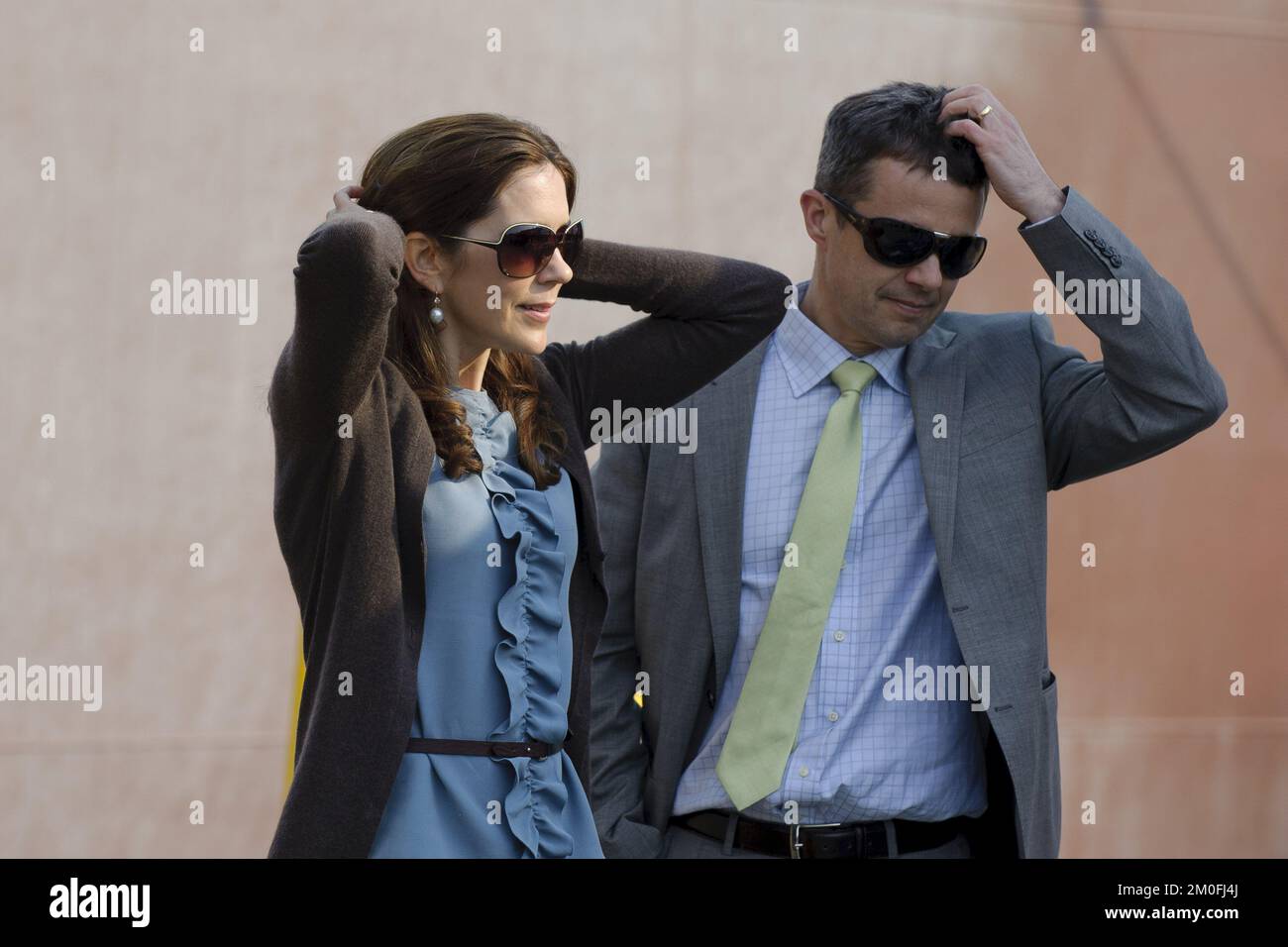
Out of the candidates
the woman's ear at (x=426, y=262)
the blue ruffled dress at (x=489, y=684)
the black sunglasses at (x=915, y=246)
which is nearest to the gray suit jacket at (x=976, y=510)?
the black sunglasses at (x=915, y=246)

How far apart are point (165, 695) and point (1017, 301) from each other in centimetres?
286

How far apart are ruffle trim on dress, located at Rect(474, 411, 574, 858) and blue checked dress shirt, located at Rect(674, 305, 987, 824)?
62 centimetres

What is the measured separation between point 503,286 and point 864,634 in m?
0.88

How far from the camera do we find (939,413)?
2.65 m

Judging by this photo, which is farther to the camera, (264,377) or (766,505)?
(264,377)

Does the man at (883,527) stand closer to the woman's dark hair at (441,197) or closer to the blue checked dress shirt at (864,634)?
the blue checked dress shirt at (864,634)

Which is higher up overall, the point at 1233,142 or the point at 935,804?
the point at 1233,142

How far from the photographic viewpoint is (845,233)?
8.95 ft

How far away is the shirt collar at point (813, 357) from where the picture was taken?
2.74 meters
